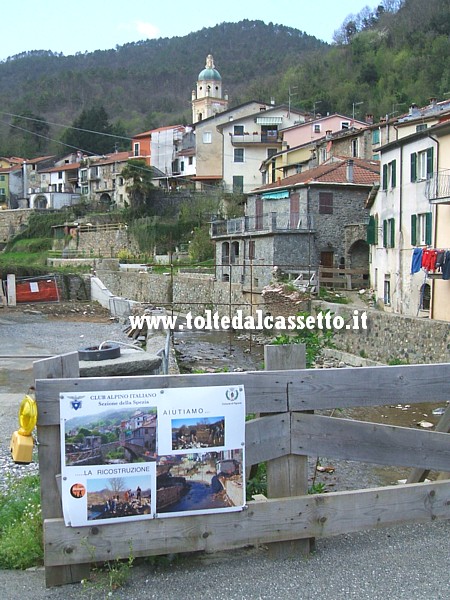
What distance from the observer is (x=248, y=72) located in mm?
139125

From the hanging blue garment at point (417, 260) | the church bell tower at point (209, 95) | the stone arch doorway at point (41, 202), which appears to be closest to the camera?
the hanging blue garment at point (417, 260)

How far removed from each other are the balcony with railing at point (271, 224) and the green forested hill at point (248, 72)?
33.7 metres

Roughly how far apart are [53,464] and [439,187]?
23.6m

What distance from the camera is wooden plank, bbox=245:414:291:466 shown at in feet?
13.5

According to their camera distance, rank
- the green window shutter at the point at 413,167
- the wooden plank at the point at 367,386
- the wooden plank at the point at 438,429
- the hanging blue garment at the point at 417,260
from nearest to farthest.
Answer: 1. the wooden plank at the point at 367,386
2. the wooden plank at the point at 438,429
3. the hanging blue garment at the point at 417,260
4. the green window shutter at the point at 413,167

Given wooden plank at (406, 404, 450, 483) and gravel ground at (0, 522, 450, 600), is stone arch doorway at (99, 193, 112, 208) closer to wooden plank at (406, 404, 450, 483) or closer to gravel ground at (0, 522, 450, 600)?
wooden plank at (406, 404, 450, 483)

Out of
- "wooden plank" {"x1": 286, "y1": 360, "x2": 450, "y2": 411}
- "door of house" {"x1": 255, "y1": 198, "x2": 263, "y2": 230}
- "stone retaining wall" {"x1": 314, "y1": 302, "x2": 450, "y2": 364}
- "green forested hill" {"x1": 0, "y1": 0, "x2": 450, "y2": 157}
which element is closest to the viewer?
"wooden plank" {"x1": 286, "y1": 360, "x2": 450, "y2": 411}

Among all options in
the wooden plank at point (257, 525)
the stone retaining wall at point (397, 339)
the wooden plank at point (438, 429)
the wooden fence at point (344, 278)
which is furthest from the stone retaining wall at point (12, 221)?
the wooden plank at point (257, 525)

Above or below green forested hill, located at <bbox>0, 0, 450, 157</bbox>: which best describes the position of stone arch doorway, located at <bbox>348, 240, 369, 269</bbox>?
below

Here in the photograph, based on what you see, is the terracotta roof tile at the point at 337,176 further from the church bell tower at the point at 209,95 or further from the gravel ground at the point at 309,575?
the church bell tower at the point at 209,95

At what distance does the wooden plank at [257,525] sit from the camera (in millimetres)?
3900

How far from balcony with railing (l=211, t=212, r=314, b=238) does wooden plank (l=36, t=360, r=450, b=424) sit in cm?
3284

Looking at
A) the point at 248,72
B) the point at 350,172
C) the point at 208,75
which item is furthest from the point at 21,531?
the point at 248,72

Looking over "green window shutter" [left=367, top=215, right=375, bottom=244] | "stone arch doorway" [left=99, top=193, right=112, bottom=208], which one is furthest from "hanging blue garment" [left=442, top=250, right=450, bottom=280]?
"stone arch doorway" [left=99, top=193, right=112, bottom=208]
